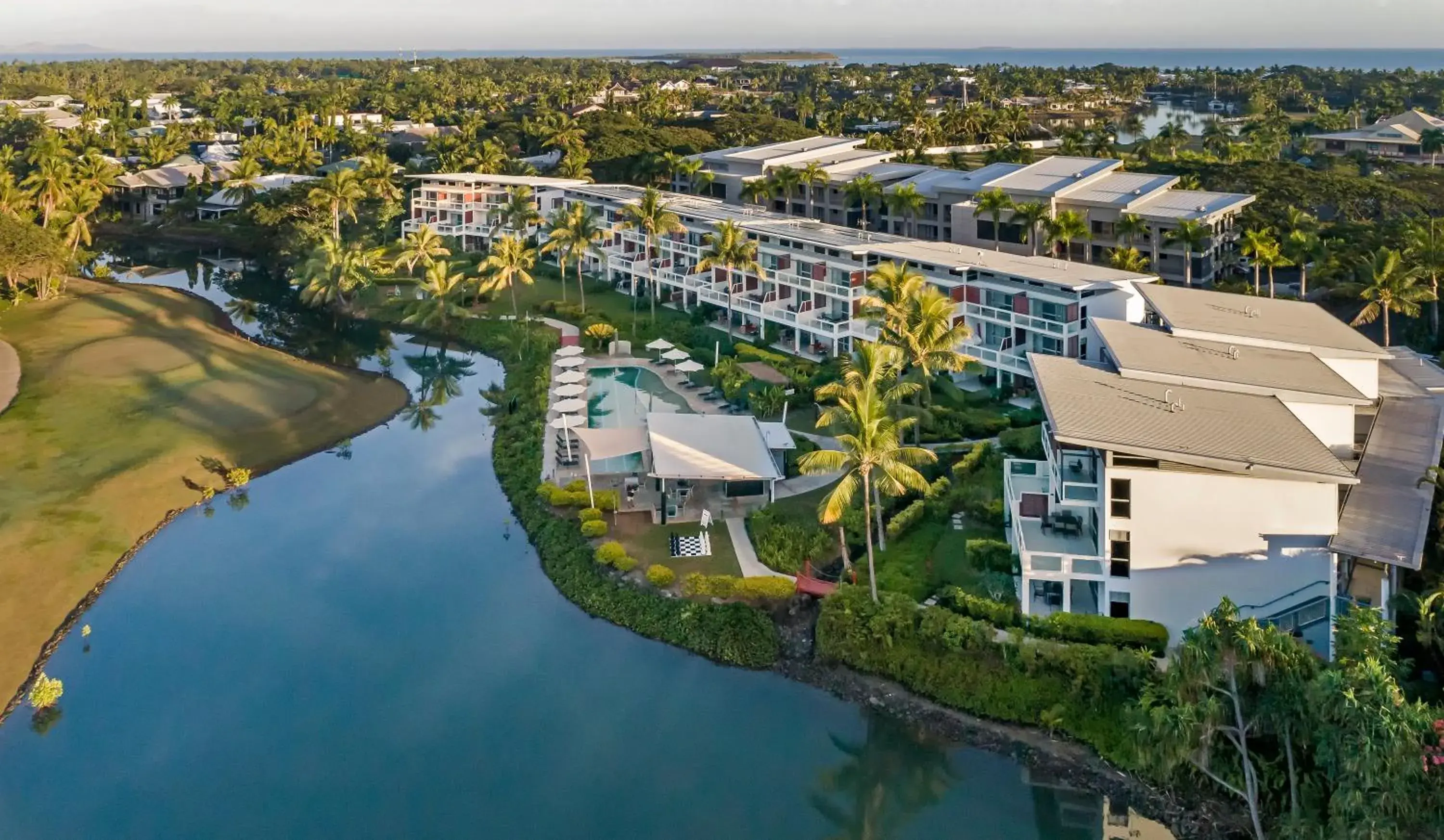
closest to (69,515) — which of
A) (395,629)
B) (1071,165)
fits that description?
(395,629)

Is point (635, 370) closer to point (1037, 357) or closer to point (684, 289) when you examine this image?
point (684, 289)

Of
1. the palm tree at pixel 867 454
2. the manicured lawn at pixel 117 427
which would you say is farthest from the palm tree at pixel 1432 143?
the manicured lawn at pixel 117 427

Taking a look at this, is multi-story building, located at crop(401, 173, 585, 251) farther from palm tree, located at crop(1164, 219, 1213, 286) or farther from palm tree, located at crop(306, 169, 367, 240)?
palm tree, located at crop(1164, 219, 1213, 286)

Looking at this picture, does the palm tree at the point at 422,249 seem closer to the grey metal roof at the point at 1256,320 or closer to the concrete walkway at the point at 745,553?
the concrete walkway at the point at 745,553

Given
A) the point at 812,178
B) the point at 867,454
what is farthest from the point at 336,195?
the point at 867,454

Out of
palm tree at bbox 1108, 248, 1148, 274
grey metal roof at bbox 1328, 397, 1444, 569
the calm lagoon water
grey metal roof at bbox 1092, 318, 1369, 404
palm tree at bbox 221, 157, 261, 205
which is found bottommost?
the calm lagoon water

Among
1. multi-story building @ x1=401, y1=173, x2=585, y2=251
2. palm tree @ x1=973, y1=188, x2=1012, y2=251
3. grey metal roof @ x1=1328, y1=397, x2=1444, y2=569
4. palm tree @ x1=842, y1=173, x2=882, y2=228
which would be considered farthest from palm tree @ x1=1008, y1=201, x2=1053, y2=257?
multi-story building @ x1=401, y1=173, x2=585, y2=251
